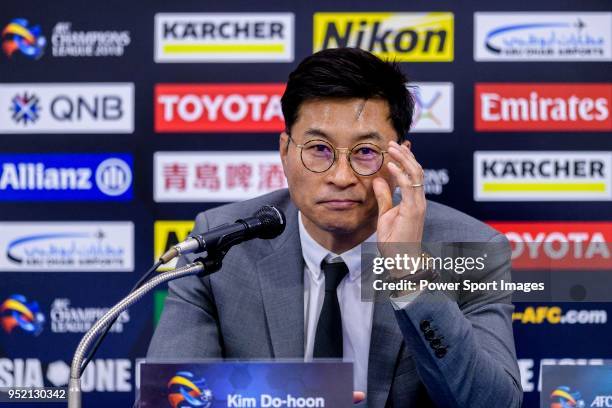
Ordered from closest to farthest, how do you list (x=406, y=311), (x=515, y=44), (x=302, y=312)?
(x=406, y=311) < (x=302, y=312) < (x=515, y=44)

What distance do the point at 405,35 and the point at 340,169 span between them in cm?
133

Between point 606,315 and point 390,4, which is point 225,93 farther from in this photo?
point 606,315

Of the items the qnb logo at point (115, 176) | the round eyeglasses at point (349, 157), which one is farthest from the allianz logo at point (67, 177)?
the round eyeglasses at point (349, 157)

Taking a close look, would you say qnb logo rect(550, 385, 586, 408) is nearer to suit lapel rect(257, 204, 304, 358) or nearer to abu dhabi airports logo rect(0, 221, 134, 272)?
suit lapel rect(257, 204, 304, 358)

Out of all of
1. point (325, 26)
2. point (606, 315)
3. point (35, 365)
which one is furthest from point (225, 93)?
point (606, 315)

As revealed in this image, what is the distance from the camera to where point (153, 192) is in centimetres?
302

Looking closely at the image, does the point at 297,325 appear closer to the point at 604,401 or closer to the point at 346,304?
the point at 346,304

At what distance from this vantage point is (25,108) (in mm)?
3055

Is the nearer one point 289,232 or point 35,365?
point 289,232

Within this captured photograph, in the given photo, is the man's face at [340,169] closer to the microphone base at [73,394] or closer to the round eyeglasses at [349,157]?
the round eyeglasses at [349,157]

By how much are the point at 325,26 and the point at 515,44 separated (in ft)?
2.39

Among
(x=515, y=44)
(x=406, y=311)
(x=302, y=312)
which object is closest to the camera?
(x=406, y=311)

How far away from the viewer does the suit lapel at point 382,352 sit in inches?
71.0

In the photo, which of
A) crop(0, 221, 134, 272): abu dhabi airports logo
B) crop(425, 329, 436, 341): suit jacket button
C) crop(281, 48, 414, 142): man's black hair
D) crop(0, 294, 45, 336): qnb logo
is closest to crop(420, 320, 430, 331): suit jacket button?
crop(425, 329, 436, 341): suit jacket button
